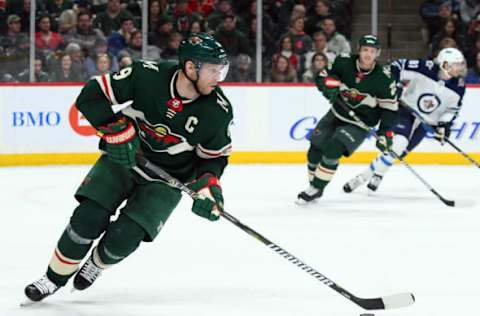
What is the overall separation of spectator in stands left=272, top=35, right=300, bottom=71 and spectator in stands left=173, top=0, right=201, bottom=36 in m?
0.76

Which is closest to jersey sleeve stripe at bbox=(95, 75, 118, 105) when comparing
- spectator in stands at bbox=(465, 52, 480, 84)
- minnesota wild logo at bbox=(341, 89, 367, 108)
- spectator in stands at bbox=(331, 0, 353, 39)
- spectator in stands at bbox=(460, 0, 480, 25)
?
minnesota wild logo at bbox=(341, 89, 367, 108)

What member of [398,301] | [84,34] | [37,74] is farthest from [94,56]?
[398,301]

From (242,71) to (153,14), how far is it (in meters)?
0.91

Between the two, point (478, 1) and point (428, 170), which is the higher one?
point (478, 1)

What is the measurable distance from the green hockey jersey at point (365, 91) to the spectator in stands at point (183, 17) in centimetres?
261

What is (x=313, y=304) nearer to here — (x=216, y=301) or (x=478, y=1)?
(x=216, y=301)

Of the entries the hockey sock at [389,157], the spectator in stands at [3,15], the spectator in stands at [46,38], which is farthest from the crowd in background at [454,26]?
the spectator in stands at [3,15]

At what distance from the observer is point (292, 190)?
7.24 metres

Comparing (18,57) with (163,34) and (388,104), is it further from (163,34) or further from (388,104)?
(388,104)

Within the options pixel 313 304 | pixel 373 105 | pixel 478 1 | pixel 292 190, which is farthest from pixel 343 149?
pixel 478 1

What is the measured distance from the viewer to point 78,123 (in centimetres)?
827

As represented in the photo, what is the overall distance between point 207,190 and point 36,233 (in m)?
Result: 2.03

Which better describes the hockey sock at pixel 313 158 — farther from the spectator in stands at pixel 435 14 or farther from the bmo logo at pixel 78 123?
the spectator in stands at pixel 435 14

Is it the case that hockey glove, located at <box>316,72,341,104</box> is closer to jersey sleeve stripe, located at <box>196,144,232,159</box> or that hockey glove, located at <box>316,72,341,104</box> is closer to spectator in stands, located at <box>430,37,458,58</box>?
jersey sleeve stripe, located at <box>196,144,232,159</box>
